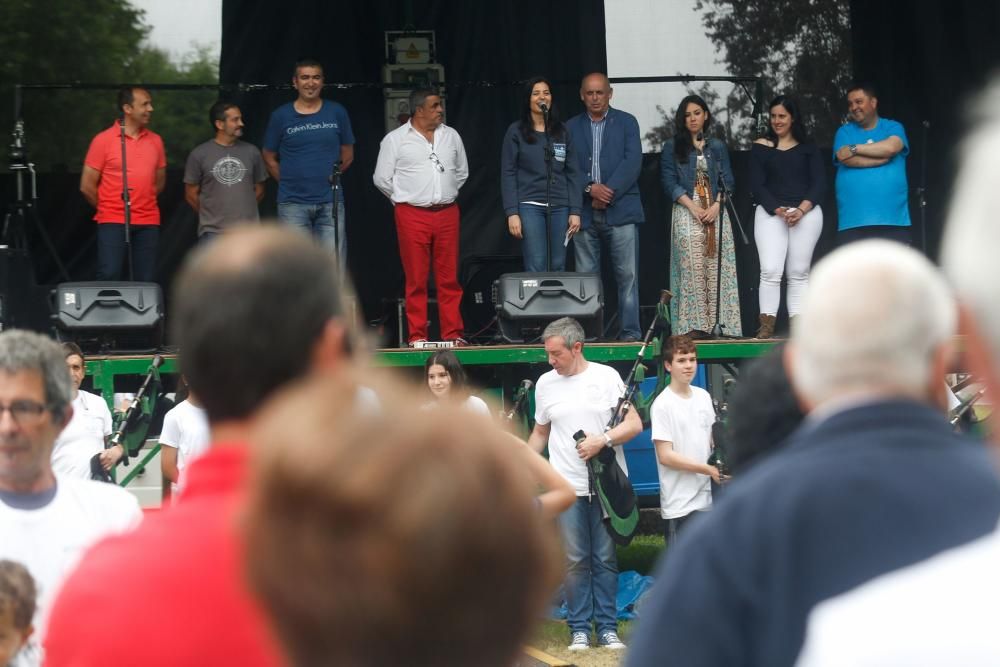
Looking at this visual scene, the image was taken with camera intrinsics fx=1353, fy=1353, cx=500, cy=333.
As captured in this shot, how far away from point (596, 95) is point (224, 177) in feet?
8.45

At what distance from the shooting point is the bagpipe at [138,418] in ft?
23.6

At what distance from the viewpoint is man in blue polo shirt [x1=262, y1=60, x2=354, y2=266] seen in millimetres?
9094

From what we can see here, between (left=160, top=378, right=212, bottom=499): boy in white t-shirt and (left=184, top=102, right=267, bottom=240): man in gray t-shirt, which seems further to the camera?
(left=184, top=102, right=267, bottom=240): man in gray t-shirt

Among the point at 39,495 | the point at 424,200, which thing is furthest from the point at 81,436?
the point at 424,200

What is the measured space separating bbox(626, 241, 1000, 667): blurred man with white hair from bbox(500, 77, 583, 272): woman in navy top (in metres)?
7.31

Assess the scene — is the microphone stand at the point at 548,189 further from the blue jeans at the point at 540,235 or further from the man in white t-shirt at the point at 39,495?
the man in white t-shirt at the point at 39,495

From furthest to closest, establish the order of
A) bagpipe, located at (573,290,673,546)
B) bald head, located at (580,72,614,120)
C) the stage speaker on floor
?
bald head, located at (580,72,614,120) < the stage speaker on floor < bagpipe, located at (573,290,673,546)

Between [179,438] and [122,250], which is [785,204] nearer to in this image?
[122,250]

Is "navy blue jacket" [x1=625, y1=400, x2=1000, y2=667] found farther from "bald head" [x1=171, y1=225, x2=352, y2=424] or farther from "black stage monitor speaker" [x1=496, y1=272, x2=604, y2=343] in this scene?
"black stage monitor speaker" [x1=496, y1=272, x2=604, y2=343]

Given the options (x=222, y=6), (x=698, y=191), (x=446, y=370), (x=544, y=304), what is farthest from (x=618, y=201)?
(x=222, y=6)

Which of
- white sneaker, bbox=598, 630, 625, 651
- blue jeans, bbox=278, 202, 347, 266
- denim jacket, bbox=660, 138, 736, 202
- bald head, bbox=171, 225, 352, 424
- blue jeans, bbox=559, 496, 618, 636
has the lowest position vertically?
white sneaker, bbox=598, 630, 625, 651

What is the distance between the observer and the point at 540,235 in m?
8.98

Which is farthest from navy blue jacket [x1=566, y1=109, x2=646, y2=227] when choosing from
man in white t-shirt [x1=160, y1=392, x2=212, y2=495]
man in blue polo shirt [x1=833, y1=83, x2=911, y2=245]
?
man in white t-shirt [x1=160, y1=392, x2=212, y2=495]

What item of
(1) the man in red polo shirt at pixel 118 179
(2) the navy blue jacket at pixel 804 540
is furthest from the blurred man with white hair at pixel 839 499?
(1) the man in red polo shirt at pixel 118 179
